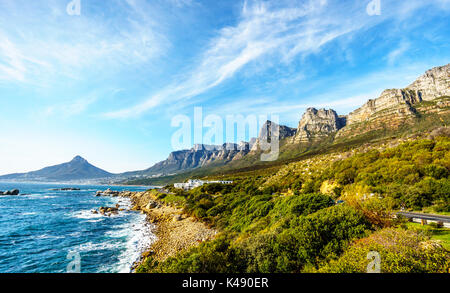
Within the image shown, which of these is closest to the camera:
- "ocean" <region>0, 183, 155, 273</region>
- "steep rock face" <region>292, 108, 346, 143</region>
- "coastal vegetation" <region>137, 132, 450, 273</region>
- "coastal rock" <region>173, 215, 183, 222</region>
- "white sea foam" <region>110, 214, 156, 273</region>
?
"coastal vegetation" <region>137, 132, 450, 273</region>

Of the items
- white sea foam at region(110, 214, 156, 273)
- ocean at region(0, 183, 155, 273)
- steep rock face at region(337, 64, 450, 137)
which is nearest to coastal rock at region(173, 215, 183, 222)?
white sea foam at region(110, 214, 156, 273)

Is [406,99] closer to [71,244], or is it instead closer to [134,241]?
[134,241]

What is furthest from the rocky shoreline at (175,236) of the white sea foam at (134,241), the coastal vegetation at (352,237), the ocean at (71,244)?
the coastal vegetation at (352,237)

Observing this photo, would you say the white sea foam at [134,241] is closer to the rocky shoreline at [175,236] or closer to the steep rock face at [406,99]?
the rocky shoreline at [175,236]

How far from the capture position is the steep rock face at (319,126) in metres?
170

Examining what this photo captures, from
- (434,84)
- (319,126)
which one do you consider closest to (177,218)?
(319,126)

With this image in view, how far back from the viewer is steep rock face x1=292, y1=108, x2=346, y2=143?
6685 inches

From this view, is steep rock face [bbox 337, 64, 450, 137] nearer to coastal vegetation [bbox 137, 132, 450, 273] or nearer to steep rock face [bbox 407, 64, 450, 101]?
steep rock face [bbox 407, 64, 450, 101]

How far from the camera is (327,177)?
2820 cm

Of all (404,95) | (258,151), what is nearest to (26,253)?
(258,151)
